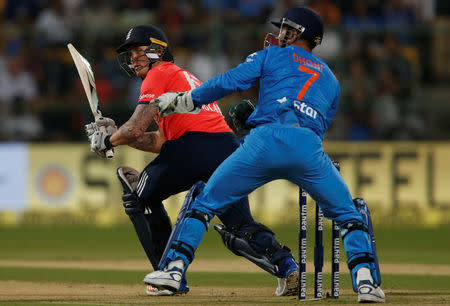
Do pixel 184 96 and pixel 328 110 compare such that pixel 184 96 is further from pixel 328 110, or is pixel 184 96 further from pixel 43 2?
pixel 43 2

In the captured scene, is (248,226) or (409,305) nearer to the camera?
(409,305)

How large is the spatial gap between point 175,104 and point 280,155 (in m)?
0.76

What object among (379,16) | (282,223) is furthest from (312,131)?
(379,16)

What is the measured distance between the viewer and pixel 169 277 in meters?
5.53

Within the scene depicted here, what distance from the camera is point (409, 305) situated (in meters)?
5.59

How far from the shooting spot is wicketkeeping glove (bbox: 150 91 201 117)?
5.64 meters

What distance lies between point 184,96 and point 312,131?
85cm

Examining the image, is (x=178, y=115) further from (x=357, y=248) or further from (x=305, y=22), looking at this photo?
(x=357, y=248)

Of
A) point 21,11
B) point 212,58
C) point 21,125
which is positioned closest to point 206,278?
point 212,58

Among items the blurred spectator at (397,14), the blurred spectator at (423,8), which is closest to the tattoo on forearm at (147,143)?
the blurred spectator at (397,14)

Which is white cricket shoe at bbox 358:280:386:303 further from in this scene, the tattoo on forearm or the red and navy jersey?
the tattoo on forearm

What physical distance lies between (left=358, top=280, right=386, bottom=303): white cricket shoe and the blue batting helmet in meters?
1.65

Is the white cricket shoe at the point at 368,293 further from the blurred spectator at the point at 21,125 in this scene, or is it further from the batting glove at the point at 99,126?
the blurred spectator at the point at 21,125

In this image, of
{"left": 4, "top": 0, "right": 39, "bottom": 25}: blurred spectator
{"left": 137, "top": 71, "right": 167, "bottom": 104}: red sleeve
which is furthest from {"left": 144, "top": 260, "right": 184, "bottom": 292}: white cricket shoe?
{"left": 4, "top": 0, "right": 39, "bottom": 25}: blurred spectator
